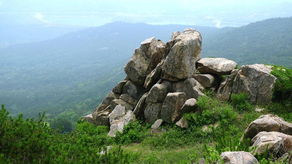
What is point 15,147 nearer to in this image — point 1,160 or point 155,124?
point 1,160

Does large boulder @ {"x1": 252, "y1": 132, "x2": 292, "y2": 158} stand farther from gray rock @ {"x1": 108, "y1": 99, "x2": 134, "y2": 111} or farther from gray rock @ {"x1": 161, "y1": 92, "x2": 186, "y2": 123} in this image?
gray rock @ {"x1": 108, "y1": 99, "x2": 134, "y2": 111}

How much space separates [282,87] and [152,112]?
34.4 ft

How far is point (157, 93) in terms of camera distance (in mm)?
28578

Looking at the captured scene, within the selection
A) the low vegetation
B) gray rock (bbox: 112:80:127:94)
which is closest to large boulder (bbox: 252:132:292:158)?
the low vegetation

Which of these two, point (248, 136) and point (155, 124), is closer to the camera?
point (248, 136)

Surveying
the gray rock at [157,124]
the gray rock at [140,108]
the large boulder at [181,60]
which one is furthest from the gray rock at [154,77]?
the gray rock at [157,124]

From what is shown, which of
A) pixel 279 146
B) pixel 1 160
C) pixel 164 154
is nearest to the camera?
pixel 1 160

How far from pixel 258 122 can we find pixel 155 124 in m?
10.9

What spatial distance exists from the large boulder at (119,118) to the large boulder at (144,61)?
348 centimetres

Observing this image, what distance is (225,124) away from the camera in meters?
24.1

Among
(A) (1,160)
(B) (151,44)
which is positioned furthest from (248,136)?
(B) (151,44)

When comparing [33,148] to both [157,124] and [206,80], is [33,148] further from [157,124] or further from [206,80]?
[206,80]

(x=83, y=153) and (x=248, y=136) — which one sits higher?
(x=83, y=153)

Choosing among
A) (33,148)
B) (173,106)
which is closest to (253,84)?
(173,106)
